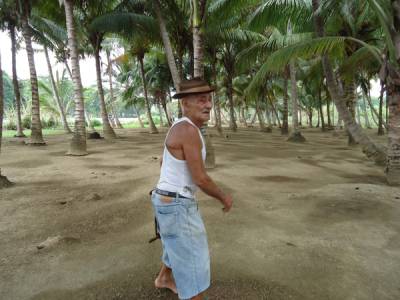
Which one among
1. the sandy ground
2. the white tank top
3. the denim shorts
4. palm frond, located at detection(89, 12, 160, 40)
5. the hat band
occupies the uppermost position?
palm frond, located at detection(89, 12, 160, 40)

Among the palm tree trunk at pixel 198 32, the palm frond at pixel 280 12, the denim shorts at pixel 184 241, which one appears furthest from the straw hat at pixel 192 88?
the palm frond at pixel 280 12

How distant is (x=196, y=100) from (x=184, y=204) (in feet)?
2.47

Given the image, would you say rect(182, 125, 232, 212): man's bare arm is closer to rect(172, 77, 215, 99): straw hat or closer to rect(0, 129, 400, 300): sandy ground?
rect(172, 77, 215, 99): straw hat

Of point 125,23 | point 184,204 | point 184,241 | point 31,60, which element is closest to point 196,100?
point 184,204

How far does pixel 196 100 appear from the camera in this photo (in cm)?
221

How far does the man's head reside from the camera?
2189 mm

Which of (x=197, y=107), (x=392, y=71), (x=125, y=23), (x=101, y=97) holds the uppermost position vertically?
(x=125, y=23)

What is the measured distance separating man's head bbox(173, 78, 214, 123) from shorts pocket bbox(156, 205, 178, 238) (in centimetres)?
67

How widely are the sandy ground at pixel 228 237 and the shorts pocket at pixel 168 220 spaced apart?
98cm

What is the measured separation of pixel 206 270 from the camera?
2.16 metres

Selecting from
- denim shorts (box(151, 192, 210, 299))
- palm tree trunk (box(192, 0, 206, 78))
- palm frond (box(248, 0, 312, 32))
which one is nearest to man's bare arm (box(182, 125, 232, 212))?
denim shorts (box(151, 192, 210, 299))

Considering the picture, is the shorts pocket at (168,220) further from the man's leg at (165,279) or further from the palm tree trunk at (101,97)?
the palm tree trunk at (101,97)

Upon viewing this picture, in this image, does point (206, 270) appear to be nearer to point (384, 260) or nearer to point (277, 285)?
point (277, 285)

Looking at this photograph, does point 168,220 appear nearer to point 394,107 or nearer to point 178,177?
point 178,177
